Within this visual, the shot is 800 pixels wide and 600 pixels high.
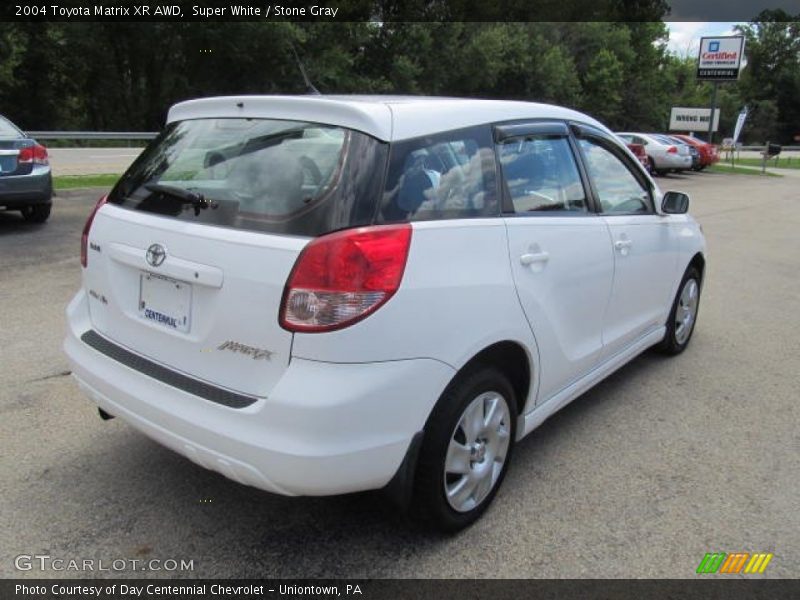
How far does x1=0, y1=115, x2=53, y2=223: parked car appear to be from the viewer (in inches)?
317

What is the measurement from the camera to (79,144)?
26.6m

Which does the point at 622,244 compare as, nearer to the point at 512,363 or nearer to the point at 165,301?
the point at 512,363

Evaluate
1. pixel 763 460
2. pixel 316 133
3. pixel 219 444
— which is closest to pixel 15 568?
pixel 219 444

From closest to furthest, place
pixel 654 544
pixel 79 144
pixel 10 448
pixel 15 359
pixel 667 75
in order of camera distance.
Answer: pixel 654 544, pixel 10 448, pixel 15 359, pixel 79 144, pixel 667 75

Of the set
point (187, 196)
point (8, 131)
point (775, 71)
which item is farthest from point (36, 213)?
point (775, 71)

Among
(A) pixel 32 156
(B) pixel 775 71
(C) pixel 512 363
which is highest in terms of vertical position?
(B) pixel 775 71

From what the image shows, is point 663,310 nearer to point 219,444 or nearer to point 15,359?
point 219,444

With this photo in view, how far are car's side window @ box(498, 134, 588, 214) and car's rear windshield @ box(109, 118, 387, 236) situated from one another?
783mm

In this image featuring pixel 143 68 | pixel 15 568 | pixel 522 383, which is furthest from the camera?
pixel 143 68

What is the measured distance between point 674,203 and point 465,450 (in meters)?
2.52

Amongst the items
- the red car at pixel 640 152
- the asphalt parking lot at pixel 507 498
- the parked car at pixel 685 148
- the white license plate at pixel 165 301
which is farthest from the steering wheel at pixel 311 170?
the parked car at pixel 685 148

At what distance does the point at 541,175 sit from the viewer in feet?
10.6

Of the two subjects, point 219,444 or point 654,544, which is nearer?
point 219,444

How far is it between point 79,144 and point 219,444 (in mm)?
27792
